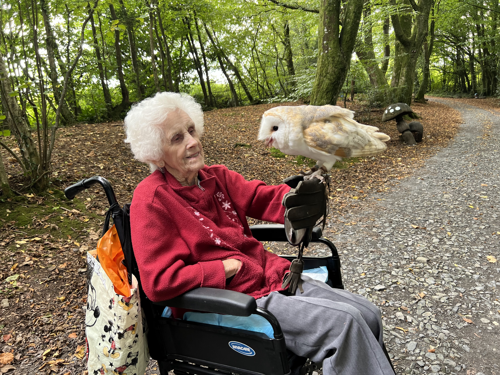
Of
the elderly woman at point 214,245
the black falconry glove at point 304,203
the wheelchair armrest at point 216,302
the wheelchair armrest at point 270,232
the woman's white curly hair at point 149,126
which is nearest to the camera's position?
the wheelchair armrest at point 216,302

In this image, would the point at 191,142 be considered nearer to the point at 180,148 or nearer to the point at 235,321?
the point at 180,148

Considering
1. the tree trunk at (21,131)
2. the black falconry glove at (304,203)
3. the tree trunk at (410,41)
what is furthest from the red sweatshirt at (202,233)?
the tree trunk at (410,41)

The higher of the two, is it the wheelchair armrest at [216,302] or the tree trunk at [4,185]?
the tree trunk at [4,185]

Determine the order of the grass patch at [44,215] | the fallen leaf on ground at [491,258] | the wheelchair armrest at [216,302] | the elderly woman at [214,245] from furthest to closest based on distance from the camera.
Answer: the grass patch at [44,215], the fallen leaf on ground at [491,258], the elderly woman at [214,245], the wheelchair armrest at [216,302]

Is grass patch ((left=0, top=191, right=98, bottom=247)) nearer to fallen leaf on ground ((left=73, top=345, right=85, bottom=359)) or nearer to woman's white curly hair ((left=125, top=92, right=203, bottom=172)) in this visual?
fallen leaf on ground ((left=73, top=345, right=85, bottom=359))

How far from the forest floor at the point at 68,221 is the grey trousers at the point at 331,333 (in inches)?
65.5

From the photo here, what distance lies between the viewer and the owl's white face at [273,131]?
1.51 metres

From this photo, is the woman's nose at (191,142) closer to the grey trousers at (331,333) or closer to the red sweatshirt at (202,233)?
the red sweatshirt at (202,233)

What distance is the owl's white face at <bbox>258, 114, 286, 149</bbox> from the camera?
1515 mm

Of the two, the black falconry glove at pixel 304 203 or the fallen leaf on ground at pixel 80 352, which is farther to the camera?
the fallen leaf on ground at pixel 80 352

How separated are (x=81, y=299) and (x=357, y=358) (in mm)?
2440

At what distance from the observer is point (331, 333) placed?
132 cm

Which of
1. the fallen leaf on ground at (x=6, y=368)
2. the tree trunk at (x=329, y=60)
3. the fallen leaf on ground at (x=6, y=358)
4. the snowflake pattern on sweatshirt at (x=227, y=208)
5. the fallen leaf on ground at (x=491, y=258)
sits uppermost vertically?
the tree trunk at (x=329, y=60)

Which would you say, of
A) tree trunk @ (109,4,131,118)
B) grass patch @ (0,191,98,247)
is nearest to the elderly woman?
grass patch @ (0,191,98,247)
